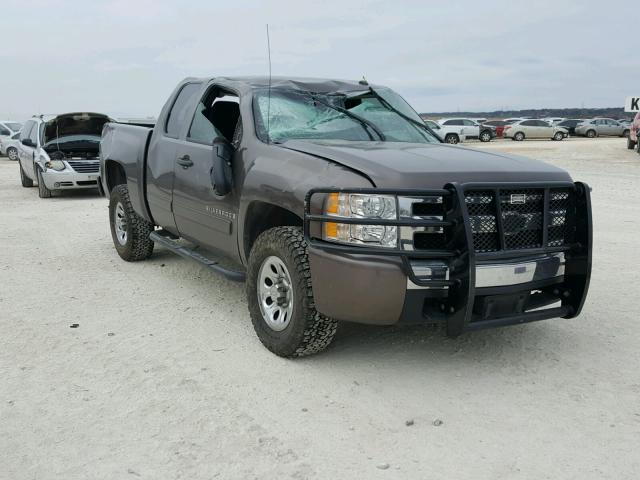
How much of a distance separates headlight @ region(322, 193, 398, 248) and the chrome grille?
1112 centimetres

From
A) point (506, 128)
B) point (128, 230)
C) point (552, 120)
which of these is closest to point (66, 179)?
point (128, 230)

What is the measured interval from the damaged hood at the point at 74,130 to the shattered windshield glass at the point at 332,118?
9938mm

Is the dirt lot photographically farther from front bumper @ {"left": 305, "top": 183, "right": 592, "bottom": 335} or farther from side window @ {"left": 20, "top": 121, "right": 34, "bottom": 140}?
side window @ {"left": 20, "top": 121, "right": 34, "bottom": 140}

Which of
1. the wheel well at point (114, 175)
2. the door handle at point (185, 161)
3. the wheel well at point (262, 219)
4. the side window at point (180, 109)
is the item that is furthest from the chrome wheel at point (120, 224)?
the wheel well at point (262, 219)

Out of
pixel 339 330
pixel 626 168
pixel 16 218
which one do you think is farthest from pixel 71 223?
pixel 626 168

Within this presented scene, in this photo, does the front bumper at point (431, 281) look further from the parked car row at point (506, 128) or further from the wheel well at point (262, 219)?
the parked car row at point (506, 128)

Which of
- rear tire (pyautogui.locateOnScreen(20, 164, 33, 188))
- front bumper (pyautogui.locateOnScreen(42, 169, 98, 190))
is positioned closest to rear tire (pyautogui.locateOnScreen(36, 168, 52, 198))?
front bumper (pyautogui.locateOnScreen(42, 169, 98, 190))

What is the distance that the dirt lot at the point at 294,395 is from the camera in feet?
10.1

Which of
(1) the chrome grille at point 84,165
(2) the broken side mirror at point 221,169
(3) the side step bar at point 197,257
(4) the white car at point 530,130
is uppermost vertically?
(2) the broken side mirror at point 221,169

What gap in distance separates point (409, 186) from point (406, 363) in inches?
49.4

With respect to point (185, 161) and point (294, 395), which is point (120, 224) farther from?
point (294, 395)

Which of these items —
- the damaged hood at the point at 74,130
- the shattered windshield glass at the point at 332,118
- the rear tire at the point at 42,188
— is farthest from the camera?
the damaged hood at the point at 74,130

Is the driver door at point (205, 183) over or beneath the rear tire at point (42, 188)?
over

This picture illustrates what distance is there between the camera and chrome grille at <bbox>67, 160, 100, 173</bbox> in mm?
13688
